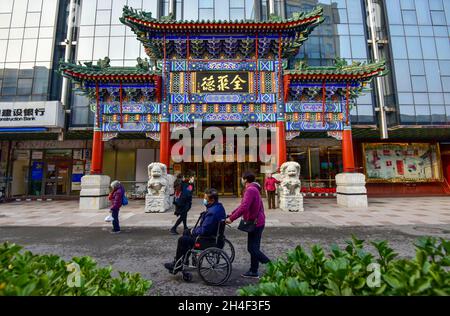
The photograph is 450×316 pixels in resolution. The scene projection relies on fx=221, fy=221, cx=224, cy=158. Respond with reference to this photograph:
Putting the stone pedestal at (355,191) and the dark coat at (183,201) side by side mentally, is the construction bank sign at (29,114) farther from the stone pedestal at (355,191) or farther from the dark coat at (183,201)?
the stone pedestal at (355,191)

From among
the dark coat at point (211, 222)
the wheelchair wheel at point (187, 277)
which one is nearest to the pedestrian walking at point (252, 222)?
the dark coat at point (211, 222)

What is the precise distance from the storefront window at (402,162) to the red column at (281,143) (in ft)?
32.5

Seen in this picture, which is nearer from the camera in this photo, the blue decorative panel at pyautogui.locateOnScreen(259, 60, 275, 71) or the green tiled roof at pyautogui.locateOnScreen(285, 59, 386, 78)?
the green tiled roof at pyautogui.locateOnScreen(285, 59, 386, 78)

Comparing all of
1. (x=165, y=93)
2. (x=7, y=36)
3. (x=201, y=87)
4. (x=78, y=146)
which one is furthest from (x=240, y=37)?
(x=7, y=36)

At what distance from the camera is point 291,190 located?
1092 cm

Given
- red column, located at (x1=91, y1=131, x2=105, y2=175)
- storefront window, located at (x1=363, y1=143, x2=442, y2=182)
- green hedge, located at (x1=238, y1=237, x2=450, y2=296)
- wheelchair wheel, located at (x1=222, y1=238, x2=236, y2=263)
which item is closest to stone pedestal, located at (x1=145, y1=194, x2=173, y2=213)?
red column, located at (x1=91, y1=131, x2=105, y2=175)

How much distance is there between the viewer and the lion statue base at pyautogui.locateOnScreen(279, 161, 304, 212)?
10766mm

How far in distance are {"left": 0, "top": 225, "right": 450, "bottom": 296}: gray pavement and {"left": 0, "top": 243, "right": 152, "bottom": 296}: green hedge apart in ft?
6.18

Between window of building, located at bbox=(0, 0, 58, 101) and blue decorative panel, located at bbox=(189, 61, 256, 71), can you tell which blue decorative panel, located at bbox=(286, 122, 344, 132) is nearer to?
blue decorative panel, located at bbox=(189, 61, 256, 71)

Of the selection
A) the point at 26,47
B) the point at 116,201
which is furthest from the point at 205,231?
the point at 26,47

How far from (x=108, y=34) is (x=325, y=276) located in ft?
68.6

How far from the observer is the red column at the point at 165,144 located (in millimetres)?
11867

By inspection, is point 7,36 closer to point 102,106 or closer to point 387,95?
point 102,106
